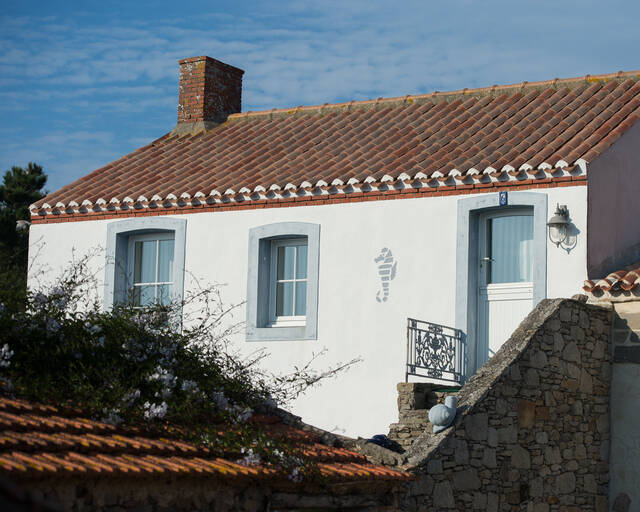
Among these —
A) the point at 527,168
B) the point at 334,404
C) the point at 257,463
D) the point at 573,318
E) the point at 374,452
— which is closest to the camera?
the point at 257,463

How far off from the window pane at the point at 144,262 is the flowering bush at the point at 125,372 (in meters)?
6.05

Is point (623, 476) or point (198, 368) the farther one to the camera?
point (623, 476)

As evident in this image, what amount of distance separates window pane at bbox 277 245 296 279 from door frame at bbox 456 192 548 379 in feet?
8.42

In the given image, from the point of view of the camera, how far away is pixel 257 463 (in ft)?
23.8

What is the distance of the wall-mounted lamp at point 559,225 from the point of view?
460 inches

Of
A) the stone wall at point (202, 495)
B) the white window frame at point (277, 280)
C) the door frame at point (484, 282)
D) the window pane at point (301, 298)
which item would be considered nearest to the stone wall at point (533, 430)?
the stone wall at point (202, 495)

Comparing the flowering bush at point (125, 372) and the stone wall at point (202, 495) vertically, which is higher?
the flowering bush at point (125, 372)

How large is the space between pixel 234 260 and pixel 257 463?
22.8ft

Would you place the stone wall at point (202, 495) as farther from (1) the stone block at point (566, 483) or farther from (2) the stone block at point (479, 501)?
(1) the stone block at point (566, 483)

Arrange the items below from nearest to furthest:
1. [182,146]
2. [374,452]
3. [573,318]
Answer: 1. [374,452]
2. [573,318]
3. [182,146]

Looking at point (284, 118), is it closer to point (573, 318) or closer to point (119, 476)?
point (573, 318)

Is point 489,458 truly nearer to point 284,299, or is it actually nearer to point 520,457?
point 520,457

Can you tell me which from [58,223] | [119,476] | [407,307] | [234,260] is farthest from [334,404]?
[119,476]

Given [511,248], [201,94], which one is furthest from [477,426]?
[201,94]
